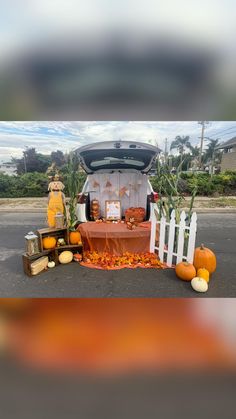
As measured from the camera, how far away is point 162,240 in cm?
271

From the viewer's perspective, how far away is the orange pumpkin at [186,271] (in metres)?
2.25

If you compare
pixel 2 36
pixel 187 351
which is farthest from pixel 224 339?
pixel 2 36

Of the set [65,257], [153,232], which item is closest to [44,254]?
[65,257]

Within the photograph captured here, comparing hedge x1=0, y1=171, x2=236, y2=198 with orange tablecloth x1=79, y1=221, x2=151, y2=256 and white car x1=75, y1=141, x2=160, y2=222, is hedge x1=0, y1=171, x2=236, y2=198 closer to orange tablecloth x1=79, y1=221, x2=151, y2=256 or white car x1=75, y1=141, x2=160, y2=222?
white car x1=75, y1=141, x2=160, y2=222

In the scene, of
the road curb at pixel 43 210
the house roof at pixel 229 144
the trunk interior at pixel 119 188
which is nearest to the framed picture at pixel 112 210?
the trunk interior at pixel 119 188

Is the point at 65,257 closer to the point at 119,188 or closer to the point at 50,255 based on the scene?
the point at 50,255

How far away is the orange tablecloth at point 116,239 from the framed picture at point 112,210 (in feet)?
1.44

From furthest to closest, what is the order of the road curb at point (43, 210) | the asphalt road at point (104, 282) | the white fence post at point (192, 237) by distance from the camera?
the road curb at point (43, 210), the white fence post at point (192, 237), the asphalt road at point (104, 282)

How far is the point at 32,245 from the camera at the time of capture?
2496 mm

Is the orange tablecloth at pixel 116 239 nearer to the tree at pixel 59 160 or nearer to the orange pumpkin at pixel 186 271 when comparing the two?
the orange pumpkin at pixel 186 271

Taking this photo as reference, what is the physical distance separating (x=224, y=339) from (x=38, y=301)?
1463 millimetres

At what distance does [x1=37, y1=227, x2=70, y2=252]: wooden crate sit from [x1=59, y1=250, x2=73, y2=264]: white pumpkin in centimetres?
15

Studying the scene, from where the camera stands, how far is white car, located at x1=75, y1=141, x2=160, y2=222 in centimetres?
332

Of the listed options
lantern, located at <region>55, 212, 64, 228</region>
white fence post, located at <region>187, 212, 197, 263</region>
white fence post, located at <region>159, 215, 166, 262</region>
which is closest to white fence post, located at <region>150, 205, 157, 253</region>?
white fence post, located at <region>159, 215, 166, 262</region>
